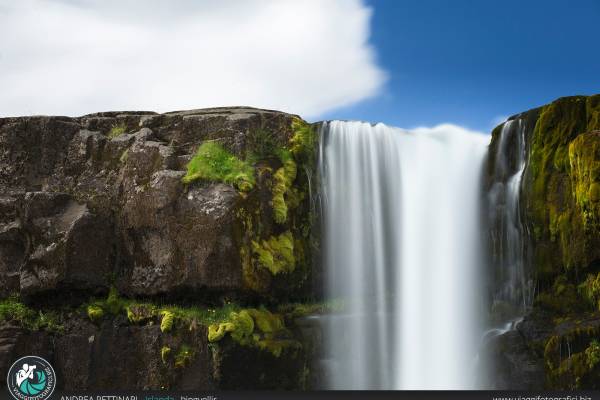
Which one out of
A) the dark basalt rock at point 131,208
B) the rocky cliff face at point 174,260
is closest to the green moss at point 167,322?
the rocky cliff face at point 174,260

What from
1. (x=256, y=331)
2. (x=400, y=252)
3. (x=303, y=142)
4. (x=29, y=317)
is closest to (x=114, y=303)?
(x=29, y=317)

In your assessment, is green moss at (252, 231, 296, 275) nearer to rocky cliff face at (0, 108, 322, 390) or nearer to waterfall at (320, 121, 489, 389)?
rocky cliff face at (0, 108, 322, 390)

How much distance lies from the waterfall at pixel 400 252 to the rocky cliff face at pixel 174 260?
1.98ft

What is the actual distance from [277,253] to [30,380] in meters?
4.70

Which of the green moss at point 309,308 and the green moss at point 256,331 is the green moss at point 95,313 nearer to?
the green moss at point 256,331

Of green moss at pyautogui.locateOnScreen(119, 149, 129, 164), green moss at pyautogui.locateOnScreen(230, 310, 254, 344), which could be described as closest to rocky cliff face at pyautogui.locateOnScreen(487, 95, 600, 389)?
green moss at pyautogui.locateOnScreen(230, 310, 254, 344)

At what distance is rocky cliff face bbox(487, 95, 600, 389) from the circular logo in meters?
7.38

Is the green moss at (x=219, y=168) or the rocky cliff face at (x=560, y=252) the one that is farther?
the green moss at (x=219, y=168)

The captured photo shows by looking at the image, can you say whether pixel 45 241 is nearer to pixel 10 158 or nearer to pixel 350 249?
pixel 10 158

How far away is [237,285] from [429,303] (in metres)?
3.51

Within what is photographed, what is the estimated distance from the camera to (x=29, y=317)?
13.2 metres

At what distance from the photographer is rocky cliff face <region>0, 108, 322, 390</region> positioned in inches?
490

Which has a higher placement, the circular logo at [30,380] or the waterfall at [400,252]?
the waterfall at [400,252]

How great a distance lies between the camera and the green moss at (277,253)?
12.9m
